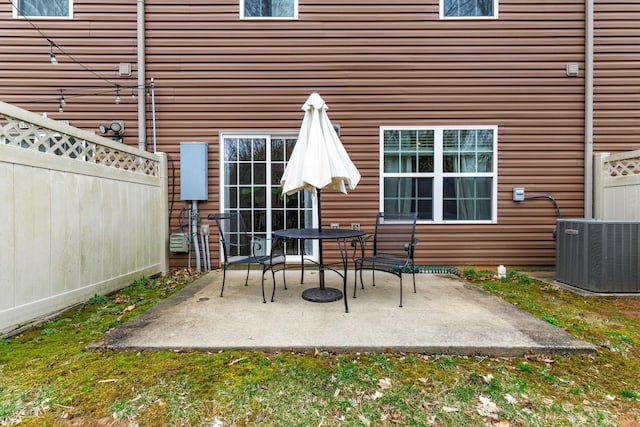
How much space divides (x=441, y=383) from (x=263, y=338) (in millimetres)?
1222

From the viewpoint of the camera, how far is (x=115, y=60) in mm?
4719

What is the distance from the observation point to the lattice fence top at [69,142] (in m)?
2.56

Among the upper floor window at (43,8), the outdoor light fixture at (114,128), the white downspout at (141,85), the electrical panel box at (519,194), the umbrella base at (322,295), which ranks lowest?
the umbrella base at (322,295)

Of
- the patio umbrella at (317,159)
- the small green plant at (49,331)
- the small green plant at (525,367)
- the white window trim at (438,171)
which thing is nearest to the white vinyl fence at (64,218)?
the small green plant at (49,331)

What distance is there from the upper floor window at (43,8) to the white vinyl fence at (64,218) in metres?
2.62

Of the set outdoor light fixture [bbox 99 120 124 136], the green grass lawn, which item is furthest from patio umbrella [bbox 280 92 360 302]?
outdoor light fixture [bbox 99 120 124 136]

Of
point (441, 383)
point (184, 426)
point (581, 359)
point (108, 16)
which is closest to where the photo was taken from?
point (184, 426)

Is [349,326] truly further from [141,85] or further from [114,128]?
[141,85]

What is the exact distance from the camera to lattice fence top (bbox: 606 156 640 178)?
4245 mm

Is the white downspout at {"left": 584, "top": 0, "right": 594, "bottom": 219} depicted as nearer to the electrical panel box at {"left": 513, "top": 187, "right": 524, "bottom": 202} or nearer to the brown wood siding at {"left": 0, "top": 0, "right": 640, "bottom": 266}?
the brown wood siding at {"left": 0, "top": 0, "right": 640, "bottom": 266}

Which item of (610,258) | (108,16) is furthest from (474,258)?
(108,16)

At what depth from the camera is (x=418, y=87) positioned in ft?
15.7

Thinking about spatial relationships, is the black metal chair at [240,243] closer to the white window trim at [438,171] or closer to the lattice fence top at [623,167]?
the white window trim at [438,171]

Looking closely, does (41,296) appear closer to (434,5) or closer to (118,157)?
(118,157)
